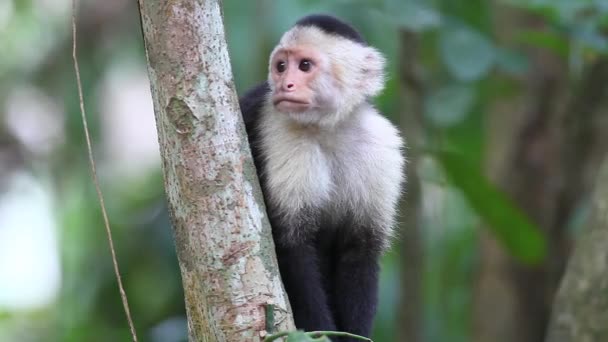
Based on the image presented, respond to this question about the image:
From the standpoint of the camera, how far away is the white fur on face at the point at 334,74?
122 inches

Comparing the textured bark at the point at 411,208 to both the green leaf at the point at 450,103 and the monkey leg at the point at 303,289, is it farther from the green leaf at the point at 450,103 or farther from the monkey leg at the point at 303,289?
the monkey leg at the point at 303,289

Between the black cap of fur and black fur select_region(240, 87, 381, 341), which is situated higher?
the black cap of fur

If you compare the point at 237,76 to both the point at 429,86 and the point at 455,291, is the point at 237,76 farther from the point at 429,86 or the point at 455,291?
the point at 455,291

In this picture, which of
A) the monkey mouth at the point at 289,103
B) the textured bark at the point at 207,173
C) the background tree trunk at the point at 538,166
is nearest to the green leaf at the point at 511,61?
the background tree trunk at the point at 538,166

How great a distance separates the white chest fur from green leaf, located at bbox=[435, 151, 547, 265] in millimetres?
1099

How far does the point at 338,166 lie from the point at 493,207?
4.57 ft

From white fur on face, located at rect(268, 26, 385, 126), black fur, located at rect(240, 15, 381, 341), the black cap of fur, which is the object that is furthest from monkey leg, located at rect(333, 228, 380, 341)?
the black cap of fur

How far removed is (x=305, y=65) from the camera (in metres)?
3.12

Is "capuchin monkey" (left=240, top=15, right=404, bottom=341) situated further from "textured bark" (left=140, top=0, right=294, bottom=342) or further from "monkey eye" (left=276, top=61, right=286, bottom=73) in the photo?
"textured bark" (left=140, top=0, right=294, bottom=342)

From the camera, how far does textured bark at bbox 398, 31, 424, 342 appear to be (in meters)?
4.59

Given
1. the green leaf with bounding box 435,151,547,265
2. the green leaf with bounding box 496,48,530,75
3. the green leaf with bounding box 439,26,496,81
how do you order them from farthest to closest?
1. the green leaf with bounding box 435,151,547,265
2. the green leaf with bounding box 496,48,530,75
3. the green leaf with bounding box 439,26,496,81

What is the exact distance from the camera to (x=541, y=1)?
12.9 ft

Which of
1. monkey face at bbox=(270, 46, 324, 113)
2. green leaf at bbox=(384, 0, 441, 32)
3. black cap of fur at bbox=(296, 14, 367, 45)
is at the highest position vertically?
green leaf at bbox=(384, 0, 441, 32)

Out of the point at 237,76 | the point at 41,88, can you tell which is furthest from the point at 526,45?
the point at 41,88
